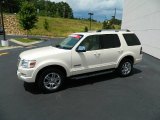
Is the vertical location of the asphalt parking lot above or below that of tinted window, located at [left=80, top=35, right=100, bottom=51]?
below

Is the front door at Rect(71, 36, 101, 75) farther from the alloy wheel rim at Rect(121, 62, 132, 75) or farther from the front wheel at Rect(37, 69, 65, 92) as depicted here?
the alloy wheel rim at Rect(121, 62, 132, 75)

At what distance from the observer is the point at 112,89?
25.8 ft

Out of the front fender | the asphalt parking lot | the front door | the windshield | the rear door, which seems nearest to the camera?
the asphalt parking lot

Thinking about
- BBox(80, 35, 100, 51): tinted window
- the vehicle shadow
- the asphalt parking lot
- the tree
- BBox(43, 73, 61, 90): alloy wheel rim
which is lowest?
the asphalt parking lot

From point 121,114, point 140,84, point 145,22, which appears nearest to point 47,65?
point 121,114

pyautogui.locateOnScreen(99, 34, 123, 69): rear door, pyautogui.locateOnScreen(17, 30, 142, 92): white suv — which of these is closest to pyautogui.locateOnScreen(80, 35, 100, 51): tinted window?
pyautogui.locateOnScreen(17, 30, 142, 92): white suv

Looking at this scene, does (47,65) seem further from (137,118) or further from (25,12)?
(25,12)

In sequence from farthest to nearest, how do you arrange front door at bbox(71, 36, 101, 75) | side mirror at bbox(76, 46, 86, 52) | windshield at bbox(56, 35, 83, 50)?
windshield at bbox(56, 35, 83, 50)
front door at bbox(71, 36, 101, 75)
side mirror at bbox(76, 46, 86, 52)

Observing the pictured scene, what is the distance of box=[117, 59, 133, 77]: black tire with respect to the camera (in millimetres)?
9297

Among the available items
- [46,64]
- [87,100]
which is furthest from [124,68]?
[46,64]

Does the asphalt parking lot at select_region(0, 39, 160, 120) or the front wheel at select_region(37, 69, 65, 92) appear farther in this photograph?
the front wheel at select_region(37, 69, 65, 92)

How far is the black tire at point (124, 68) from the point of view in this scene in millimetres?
9297

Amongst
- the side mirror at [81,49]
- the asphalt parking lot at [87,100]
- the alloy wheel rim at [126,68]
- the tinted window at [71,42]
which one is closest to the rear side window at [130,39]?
the alloy wheel rim at [126,68]

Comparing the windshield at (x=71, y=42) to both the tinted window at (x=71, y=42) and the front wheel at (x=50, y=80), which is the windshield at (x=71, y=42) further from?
the front wheel at (x=50, y=80)
